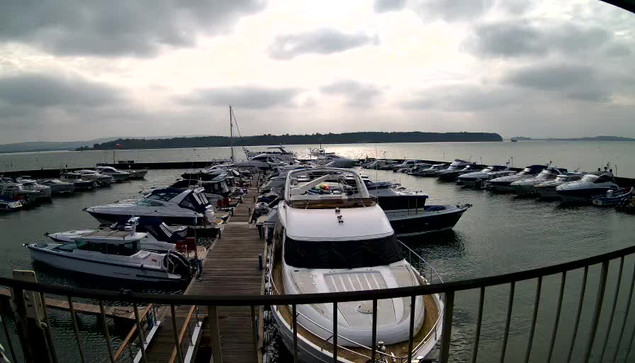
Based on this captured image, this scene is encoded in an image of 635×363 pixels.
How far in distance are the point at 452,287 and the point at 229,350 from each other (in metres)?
7.45

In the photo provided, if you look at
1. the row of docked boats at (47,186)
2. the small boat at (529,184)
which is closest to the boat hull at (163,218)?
the row of docked boats at (47,186)

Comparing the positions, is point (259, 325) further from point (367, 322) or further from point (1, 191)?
point (1, 191)

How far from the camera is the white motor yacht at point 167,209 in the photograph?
22.1 meters

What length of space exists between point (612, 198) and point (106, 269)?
37765mm

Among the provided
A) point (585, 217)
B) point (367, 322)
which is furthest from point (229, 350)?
point (585, 217)

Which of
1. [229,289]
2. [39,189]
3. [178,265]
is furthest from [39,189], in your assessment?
[229,289]

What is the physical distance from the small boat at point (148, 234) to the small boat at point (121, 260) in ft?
1.94

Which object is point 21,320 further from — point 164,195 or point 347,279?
point 164,195

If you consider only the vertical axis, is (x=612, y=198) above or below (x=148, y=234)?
below

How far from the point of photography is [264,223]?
58.3ft

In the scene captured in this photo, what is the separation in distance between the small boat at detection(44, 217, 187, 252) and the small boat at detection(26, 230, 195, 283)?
0.59 metres

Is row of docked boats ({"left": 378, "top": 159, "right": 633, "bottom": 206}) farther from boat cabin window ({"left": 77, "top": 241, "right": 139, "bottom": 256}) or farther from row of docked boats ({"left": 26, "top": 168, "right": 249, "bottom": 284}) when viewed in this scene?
boat cabin window ({"left": 77, "top": 241, "right": 139, "bottom": 256})

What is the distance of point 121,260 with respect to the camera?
14.6 metres

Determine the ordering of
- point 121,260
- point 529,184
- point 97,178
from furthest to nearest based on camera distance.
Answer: point 97,178 → point 529,184 → point 121,260
